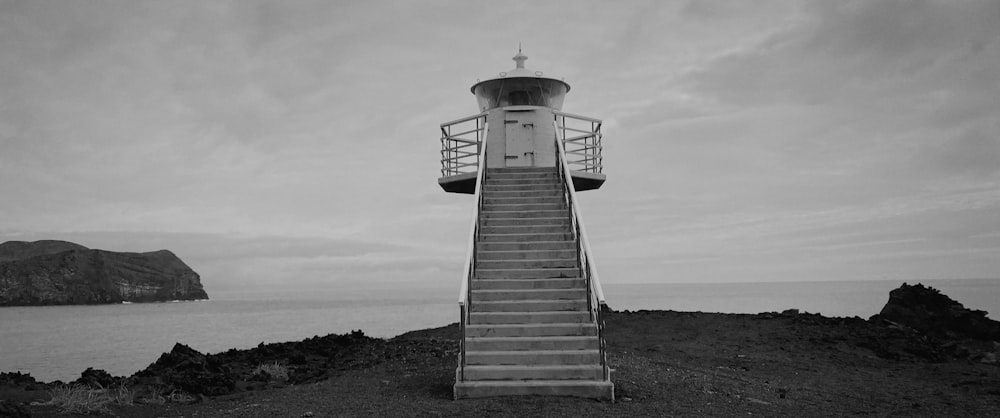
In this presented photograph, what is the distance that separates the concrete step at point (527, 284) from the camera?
35.2ft

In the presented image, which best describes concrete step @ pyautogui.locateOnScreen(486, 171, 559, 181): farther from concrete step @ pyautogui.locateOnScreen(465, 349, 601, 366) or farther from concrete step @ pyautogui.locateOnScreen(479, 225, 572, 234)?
concrete step @ pyautogui.locateOnScreen(465, 349, 601, 366)

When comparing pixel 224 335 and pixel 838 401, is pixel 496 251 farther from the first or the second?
pixel 224 335

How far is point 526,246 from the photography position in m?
11.9

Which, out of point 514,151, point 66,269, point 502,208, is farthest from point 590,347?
point 66,269

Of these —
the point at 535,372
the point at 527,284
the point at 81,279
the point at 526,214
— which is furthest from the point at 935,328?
the point at 81,279

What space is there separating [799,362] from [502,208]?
6387 mm

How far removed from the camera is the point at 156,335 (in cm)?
4941

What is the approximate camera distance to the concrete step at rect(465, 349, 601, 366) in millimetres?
9156

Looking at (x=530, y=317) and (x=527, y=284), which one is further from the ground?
(x=527, y=284)

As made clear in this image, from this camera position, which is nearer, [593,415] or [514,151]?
[593,415]

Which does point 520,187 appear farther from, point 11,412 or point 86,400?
point 11,412

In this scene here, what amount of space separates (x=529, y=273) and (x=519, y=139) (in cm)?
649

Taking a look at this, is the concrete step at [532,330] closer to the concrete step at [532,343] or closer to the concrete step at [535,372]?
the concrete step at [532,343]

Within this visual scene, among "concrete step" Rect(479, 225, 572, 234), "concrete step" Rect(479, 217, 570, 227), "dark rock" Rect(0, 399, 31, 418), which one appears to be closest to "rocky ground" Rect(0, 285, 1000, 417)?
"dark rock" Rect(0, 399, 31, 418)
